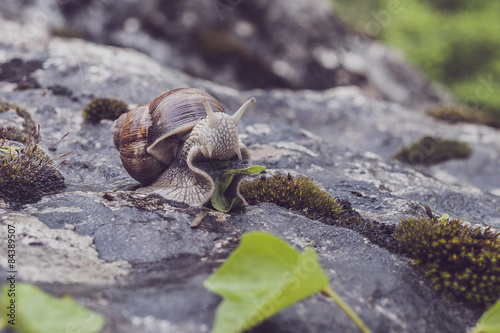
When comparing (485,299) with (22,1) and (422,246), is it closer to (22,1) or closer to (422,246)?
(422,246)

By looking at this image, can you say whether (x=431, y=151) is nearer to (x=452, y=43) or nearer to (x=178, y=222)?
(x=178, y=222)

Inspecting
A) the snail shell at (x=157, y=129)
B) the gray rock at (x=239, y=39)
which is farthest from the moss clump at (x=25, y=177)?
the gray rock at (x=239, y=39)

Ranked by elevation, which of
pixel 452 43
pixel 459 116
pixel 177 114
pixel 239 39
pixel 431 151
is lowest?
pixel 431 151

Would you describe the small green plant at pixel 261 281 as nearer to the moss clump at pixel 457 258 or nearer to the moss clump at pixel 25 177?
the moss clump at pixel 457 258

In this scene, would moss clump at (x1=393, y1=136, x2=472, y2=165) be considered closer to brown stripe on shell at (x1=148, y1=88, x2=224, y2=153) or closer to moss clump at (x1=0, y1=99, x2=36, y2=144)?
brown stripe on shell at (x1=148, y1=88, x2=224, y2=153)

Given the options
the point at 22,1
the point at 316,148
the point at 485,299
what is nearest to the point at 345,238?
the point at 485,299

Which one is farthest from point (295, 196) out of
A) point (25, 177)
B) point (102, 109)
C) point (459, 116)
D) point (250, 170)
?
point (459, 116)

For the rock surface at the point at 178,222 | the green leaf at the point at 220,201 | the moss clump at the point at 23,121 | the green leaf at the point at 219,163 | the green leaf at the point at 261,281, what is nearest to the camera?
the green leaf at the point at 261,281
